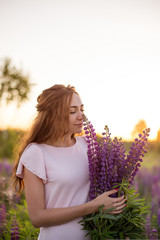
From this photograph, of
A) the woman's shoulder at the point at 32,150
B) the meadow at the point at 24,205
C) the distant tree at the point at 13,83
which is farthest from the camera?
the distant tree at the point at 13,83

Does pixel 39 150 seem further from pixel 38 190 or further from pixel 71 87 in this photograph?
pixel 71 87

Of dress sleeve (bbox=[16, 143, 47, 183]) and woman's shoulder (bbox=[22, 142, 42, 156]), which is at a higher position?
woman's shoulder (bbox=[22, 142, 42, 156])

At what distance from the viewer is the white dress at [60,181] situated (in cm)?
207

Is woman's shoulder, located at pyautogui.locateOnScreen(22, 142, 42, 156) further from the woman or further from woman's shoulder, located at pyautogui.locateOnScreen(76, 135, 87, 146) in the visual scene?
woman's shoulder, located at pyautogui.locateOnScreen(76, 135, 87, 146)

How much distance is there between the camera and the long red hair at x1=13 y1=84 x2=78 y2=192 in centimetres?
220

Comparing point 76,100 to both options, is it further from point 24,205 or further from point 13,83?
point 13,83

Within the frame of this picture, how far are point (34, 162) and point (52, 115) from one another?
379 millimetres

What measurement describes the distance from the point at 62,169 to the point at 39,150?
8.1 inches

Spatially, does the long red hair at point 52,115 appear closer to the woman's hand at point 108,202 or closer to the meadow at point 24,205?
the meadow at point 24,205

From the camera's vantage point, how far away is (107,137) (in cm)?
194

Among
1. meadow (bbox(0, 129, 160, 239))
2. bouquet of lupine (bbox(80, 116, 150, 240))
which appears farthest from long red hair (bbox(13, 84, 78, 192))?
meadow (bbox(0, 129, 160, 239))

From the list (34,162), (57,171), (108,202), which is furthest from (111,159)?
(34,162)

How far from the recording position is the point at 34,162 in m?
2.07

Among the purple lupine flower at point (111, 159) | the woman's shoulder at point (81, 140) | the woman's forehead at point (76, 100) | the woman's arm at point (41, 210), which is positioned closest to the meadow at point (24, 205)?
the purple lupine flower at point (111, 159)
